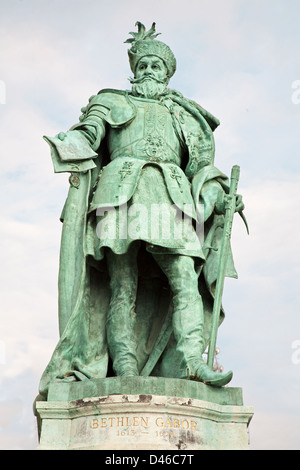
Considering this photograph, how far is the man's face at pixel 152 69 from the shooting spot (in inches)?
493

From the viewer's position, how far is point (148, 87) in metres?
12.4

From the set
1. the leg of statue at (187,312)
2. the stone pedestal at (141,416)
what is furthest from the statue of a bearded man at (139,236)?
the stone pedestal at (141,416)

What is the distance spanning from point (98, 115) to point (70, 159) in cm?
104

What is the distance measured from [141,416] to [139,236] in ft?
7.87

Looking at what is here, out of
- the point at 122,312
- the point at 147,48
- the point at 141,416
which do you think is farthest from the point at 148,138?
the point at 141,416

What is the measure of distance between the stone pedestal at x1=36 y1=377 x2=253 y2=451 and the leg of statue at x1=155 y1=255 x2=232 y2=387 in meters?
0.34

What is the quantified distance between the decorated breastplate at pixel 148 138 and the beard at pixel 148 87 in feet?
0.79

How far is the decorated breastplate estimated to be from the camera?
1177 centimetres

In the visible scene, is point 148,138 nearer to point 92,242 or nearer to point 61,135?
point 61,135

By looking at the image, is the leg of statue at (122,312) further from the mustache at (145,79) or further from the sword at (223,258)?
the mustache at (145,79)

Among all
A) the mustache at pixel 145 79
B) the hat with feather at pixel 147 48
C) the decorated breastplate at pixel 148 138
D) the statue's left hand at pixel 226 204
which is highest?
the hat with feather at pixel 147 48

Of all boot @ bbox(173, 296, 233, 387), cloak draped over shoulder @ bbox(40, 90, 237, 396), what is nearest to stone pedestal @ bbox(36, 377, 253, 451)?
boot @ bbox(173, 296, 233, 387)

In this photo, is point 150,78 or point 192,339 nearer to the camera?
point 192,339

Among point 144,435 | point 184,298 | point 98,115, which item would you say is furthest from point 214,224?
point 144,435
